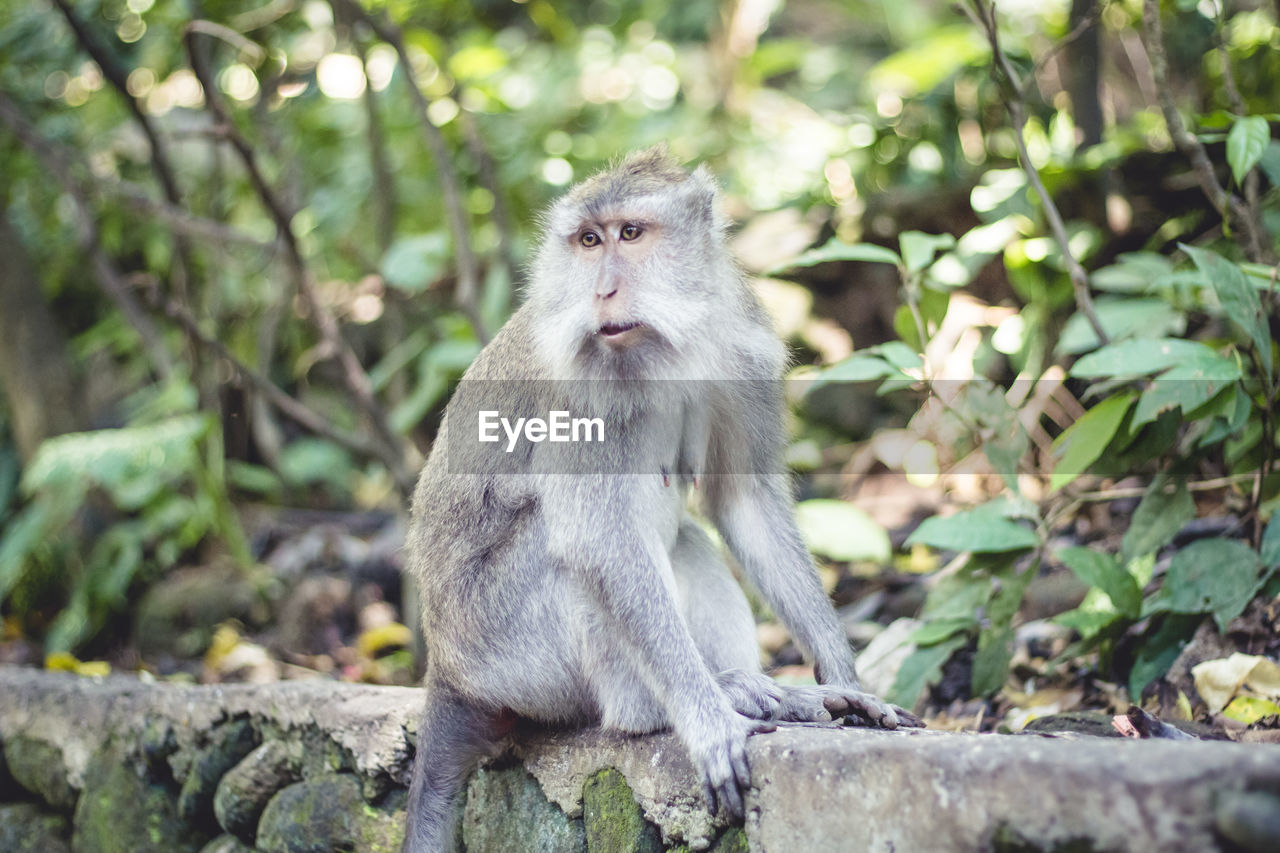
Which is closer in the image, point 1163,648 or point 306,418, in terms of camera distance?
point 1163,648

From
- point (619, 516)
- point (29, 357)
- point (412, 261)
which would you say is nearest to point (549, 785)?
Answer: point (619, 516)

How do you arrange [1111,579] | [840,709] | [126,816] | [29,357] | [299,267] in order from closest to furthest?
1. [840,709]
2. [1111,579]
3. [126,816]
4. [299,267]
5. [29,357]

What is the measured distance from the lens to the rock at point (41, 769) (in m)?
3.66

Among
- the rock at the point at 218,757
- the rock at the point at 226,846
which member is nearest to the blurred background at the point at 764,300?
the rock at the point at 218,757

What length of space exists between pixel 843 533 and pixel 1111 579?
1397mm

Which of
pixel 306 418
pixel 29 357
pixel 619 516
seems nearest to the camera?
pixel 619 516

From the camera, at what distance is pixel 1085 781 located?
1527 mm

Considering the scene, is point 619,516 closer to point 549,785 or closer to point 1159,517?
point 549,785

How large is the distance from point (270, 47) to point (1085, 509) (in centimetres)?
518

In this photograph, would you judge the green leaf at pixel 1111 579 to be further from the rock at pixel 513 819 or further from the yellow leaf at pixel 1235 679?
the rock at pixel 513 819

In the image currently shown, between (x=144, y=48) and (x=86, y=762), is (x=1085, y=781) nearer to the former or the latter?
(x=86, y=762)

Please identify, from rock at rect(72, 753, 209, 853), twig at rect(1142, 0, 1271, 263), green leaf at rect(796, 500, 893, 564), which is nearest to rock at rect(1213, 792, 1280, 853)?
twig at rect(1142, 0, 1271, 263)

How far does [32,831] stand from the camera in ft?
12.3

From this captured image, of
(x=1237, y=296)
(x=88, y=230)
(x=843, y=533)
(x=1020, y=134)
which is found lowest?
(x=843, y=533)
